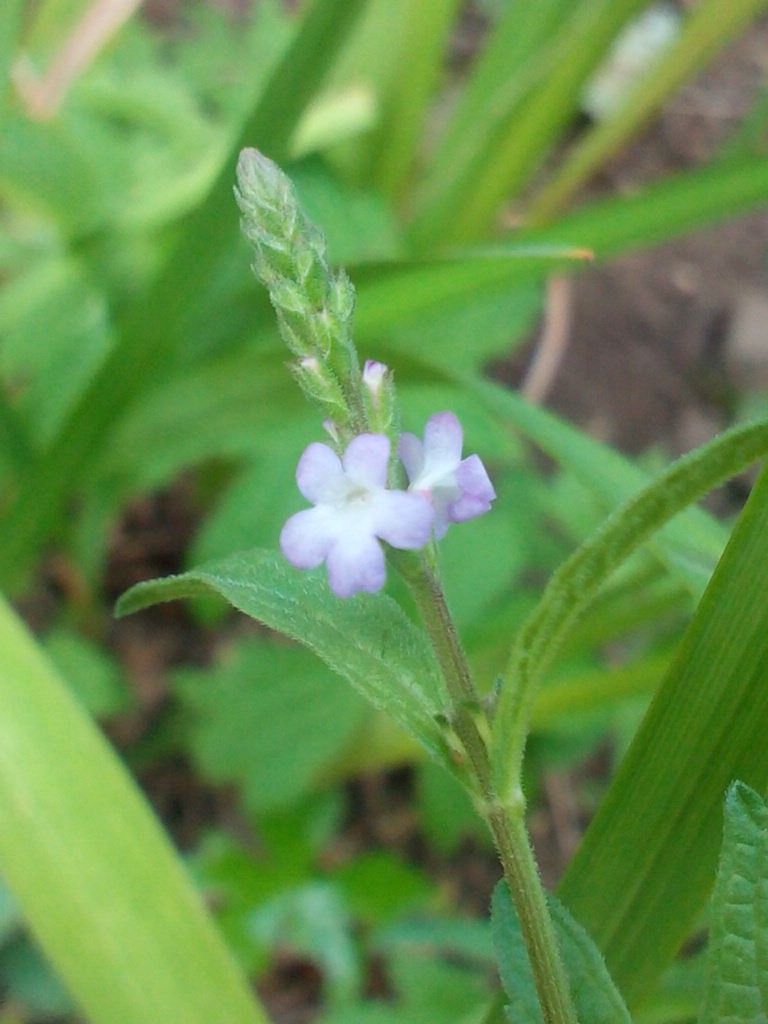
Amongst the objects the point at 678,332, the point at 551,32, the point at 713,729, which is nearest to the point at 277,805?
the point at 713,729

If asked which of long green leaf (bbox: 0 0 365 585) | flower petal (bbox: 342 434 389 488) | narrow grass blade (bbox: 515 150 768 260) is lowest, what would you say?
flower petal (bbox: 342 434 389 488)

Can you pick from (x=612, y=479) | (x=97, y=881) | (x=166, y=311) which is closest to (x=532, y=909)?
(x=97, y=881)

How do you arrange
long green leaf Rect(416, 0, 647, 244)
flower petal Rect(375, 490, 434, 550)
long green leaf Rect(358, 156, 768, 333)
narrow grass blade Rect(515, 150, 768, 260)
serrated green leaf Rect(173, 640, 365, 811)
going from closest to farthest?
flower petal Rect(375, 490, 434, 550) < long green leaf Rect(358, 156, 768, 333) < narrow grass blade Rect(515, 150, 768, 260) < serrated green leaf Rect(173, 640, 365, 811) < long green leaf Rect(416, 0, 647, 244)

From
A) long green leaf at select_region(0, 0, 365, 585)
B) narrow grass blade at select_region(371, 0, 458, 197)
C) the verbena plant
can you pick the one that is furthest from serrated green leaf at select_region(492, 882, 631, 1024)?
narrow grass blade at select_region(371, 0, 458, 197)

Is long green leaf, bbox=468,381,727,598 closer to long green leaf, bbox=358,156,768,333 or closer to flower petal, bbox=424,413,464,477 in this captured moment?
long green leaf, bbox=358,156,768,333

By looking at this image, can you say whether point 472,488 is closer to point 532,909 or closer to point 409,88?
point 532,909

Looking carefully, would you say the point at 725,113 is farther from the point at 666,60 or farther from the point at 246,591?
the point at 246,591
